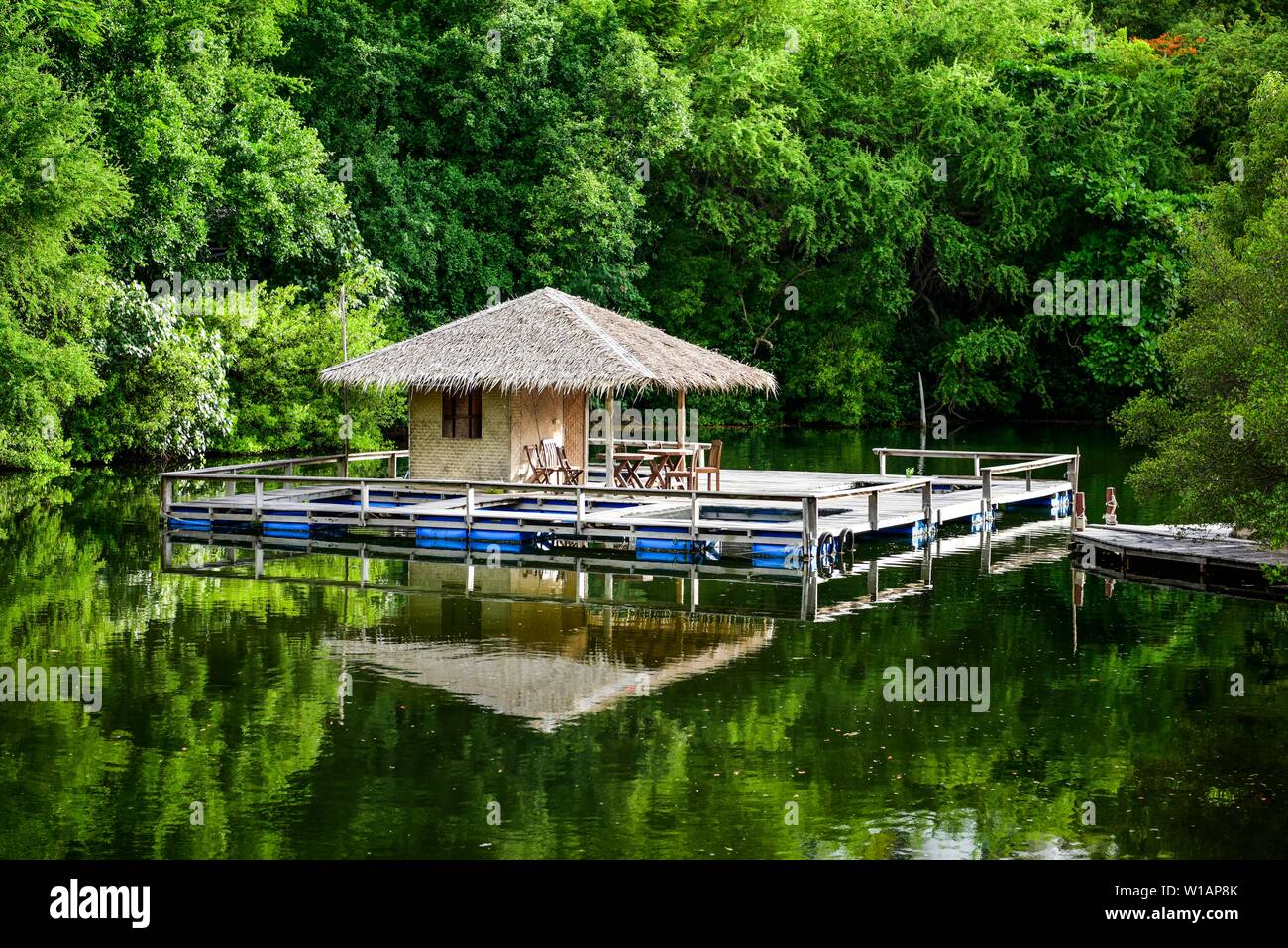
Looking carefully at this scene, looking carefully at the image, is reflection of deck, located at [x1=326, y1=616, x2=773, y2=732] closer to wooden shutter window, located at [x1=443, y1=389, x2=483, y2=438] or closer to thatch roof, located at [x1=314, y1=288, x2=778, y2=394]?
thatch roof, located at [x1=314, y1=288, x2=778, y2=394]

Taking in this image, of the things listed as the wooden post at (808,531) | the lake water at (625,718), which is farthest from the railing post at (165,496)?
the wooden post at (808,531)

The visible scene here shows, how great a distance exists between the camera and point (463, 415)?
29406 mm

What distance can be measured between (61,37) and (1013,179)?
29.5m

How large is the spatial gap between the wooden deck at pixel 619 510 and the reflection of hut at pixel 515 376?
1149mm

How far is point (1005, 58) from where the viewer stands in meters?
54.7

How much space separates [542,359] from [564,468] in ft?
6.98

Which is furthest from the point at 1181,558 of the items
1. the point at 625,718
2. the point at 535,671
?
the point at 625,718

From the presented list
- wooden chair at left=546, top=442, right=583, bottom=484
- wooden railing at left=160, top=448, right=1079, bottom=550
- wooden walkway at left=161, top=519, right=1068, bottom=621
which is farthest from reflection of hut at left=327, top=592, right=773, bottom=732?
wooden chair at left=546, top=442, right=583, bottom=484

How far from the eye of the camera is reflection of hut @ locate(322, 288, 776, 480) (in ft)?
91.0

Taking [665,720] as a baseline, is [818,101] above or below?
above

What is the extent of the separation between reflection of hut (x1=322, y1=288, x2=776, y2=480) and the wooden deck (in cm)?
115

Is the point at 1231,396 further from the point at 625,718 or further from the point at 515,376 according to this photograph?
the point at 515,376
